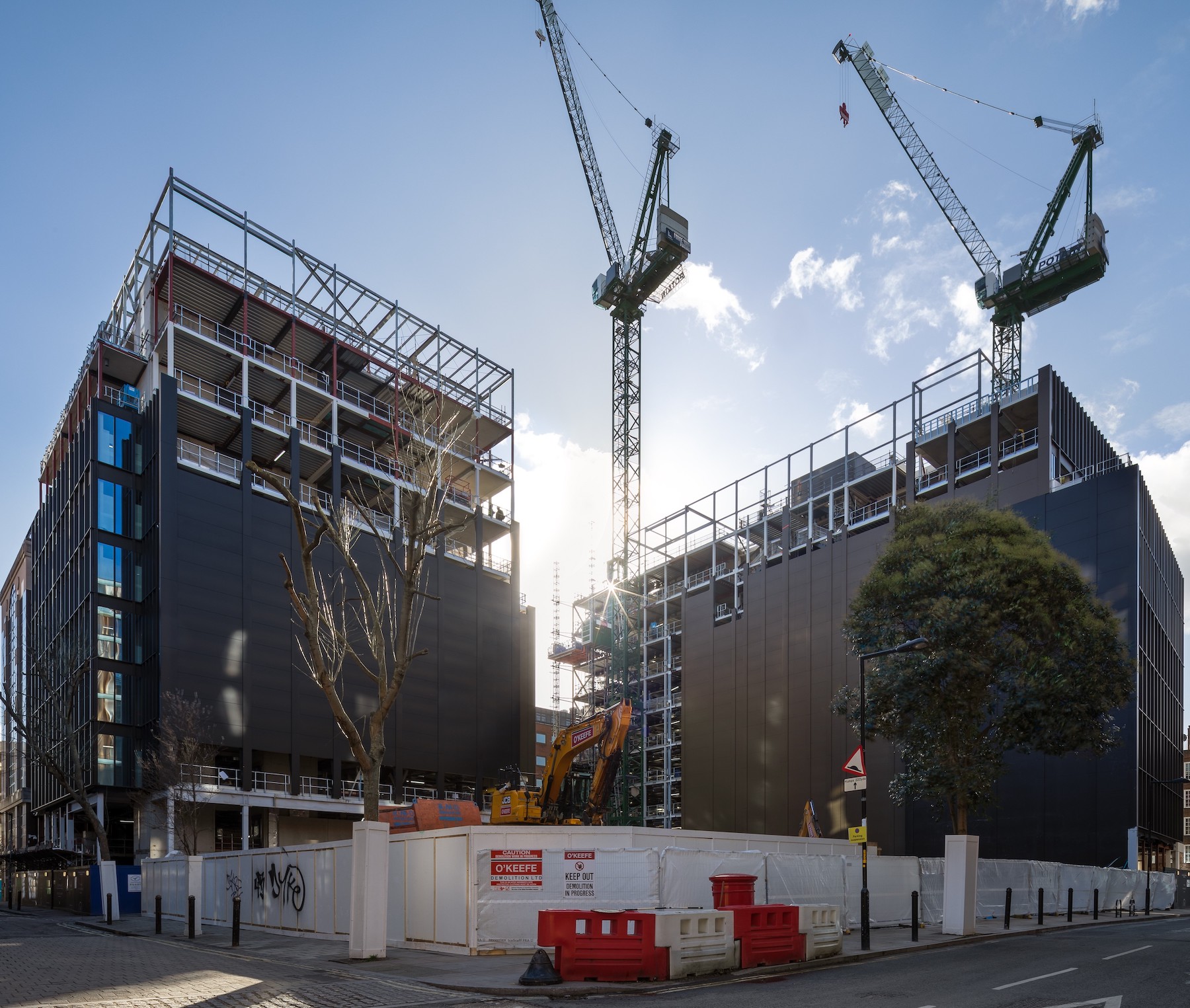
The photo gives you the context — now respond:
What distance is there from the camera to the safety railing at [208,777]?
49719 millimetres

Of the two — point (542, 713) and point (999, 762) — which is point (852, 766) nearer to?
point (999, 762)

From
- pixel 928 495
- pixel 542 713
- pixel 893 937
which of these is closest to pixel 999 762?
pixel 893 937

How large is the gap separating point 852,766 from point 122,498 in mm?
50046

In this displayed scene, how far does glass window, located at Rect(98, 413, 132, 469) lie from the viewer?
58.3 metres

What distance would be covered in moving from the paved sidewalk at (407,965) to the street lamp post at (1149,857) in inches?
653

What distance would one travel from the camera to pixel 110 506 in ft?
191

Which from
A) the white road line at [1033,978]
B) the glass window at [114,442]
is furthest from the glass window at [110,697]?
the white road line at [1033,978]

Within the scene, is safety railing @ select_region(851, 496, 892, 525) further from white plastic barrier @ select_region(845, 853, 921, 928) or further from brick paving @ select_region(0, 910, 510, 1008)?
brick paving @ select_region(0, 910, 510, 1008)

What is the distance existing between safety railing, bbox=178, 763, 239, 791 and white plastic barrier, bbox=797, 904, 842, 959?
3863 cm

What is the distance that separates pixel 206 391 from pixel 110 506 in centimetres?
1005

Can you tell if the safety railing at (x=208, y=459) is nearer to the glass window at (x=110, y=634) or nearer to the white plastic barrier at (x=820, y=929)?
the glass window at (x=110, y=634)

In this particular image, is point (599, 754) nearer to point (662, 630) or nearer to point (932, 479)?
point (932, 479)

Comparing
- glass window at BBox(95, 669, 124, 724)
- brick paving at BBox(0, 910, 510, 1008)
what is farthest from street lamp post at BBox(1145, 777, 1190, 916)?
glass window at BBox(95, 669, 124, 724)

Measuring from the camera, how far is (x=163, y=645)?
176 feet
